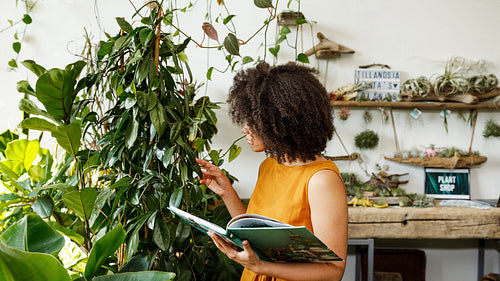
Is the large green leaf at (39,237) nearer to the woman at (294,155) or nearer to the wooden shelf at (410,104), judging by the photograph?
the woman at (294,155)

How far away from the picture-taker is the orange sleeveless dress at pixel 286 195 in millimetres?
1080

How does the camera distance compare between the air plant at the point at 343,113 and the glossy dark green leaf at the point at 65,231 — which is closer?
the glossy dark green leaf at the point at 65,231

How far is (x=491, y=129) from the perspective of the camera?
2.66 metres

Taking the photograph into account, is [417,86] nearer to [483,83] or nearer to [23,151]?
[483,83]

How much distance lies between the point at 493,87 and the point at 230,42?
2.18 m

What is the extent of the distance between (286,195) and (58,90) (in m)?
0.79

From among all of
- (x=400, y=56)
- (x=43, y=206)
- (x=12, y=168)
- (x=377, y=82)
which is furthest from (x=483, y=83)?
(x=12, y=168)

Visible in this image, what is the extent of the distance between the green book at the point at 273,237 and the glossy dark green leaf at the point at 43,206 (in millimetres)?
554

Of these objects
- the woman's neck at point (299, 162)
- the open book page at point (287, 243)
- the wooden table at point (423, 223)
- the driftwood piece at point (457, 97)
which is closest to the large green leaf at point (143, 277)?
the open book page at point (287, 243)

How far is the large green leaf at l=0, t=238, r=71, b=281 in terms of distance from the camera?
0.52 metres

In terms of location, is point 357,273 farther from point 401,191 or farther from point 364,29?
point 364,29

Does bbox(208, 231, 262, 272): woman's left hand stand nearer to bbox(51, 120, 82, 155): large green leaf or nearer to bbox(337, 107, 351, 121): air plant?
bbox(51, 120, 82, 155): large green leaf

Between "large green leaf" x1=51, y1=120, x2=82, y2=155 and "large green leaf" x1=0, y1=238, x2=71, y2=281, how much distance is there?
64cm

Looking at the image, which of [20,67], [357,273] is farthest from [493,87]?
[20,67]
